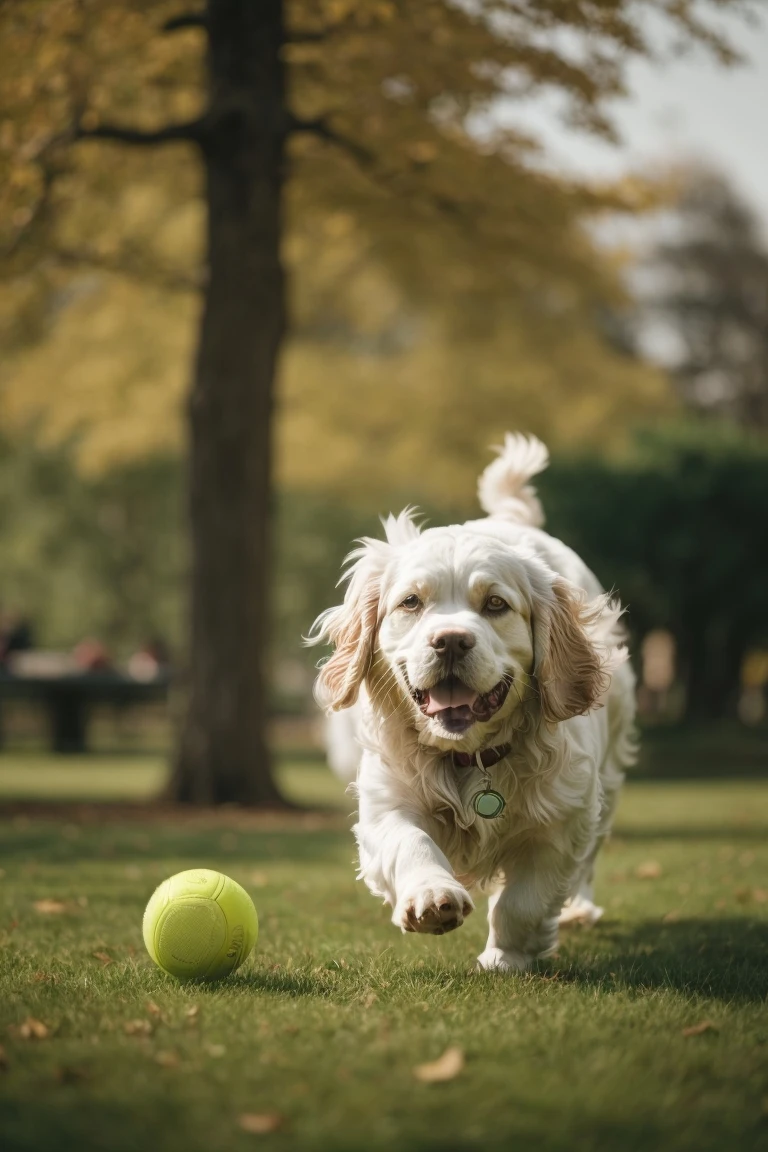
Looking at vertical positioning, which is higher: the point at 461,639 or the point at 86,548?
the point at 461,639

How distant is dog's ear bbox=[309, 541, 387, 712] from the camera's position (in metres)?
→ 4.95

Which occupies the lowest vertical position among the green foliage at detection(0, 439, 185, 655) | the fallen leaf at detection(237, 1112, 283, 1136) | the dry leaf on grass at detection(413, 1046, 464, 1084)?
the green foliage at detection(0, 439, 185, 655)

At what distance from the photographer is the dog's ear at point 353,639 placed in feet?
16.2

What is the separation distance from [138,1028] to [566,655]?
208cm

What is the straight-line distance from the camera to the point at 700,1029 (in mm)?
3629

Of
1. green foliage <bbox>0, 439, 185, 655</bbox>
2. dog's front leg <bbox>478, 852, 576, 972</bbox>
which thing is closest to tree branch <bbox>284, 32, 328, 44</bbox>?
dog's front leg <bbox>478, 852, 576, 972</bbox>

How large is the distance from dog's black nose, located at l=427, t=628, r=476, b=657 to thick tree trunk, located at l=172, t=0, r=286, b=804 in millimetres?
7600

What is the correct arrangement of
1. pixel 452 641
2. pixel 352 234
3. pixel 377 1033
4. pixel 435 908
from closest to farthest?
pixel 377 1033, pixel 435 908, pixel 452 641, pixel 352 234

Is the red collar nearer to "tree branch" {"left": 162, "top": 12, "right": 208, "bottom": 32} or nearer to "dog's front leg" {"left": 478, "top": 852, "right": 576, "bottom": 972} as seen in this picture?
"dog's front leg" {"left": 478, "top": 852, "right": 576, "bottom": 972}

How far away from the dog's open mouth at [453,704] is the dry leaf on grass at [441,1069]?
1474 mm

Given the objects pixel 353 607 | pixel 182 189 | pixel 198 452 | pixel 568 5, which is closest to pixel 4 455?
pixel 182 189

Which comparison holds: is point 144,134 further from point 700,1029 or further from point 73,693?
point 73,693

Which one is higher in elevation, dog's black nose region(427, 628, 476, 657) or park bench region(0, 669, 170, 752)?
dog's black nose region(427, 628, 476, 657)

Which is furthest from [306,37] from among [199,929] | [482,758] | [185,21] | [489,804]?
[199,929]
